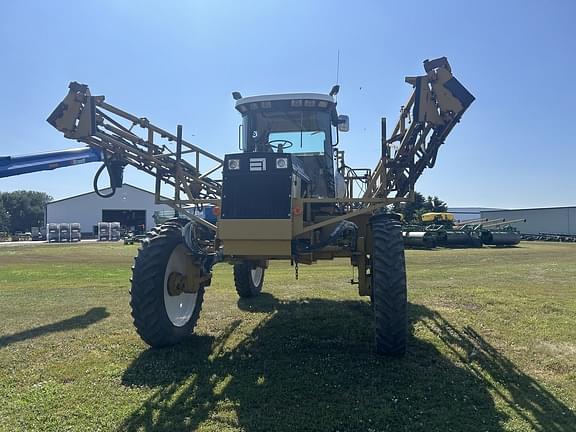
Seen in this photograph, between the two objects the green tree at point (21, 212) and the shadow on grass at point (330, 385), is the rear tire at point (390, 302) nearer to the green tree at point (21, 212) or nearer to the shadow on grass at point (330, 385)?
the shadow on grass at point (330, 385)

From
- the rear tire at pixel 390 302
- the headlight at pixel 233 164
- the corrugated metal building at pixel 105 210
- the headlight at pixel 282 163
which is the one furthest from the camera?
the corrugated metal building at pixel 105 210

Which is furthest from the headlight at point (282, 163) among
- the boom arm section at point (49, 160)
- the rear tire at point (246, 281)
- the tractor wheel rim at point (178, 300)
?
the boom arm section at point (49, 160)

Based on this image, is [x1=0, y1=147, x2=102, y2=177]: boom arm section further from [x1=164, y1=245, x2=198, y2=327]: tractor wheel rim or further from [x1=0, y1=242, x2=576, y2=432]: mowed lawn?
[x1=164, y1=245, x2=198, y2=327]: tractor wheel rim

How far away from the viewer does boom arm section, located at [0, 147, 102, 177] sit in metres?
14.1

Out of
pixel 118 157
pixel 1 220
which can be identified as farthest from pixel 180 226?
pixel 1 220

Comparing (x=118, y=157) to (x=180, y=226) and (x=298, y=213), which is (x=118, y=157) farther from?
(x=298, y=213)

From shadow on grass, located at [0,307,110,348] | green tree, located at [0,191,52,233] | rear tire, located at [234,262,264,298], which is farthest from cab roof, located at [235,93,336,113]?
green tree, located at [0,191,52,233]

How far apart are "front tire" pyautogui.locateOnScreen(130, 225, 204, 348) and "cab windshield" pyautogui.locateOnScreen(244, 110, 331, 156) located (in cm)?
192

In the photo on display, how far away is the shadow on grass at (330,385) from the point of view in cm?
394

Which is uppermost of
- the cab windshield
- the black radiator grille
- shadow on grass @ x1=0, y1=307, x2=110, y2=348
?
the cab windshield

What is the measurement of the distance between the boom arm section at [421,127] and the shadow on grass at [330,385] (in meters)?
2.08

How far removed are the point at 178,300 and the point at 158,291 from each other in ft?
2.67

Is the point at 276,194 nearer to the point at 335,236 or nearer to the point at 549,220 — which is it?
the point at 335,236

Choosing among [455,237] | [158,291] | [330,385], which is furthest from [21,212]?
[330,385]
